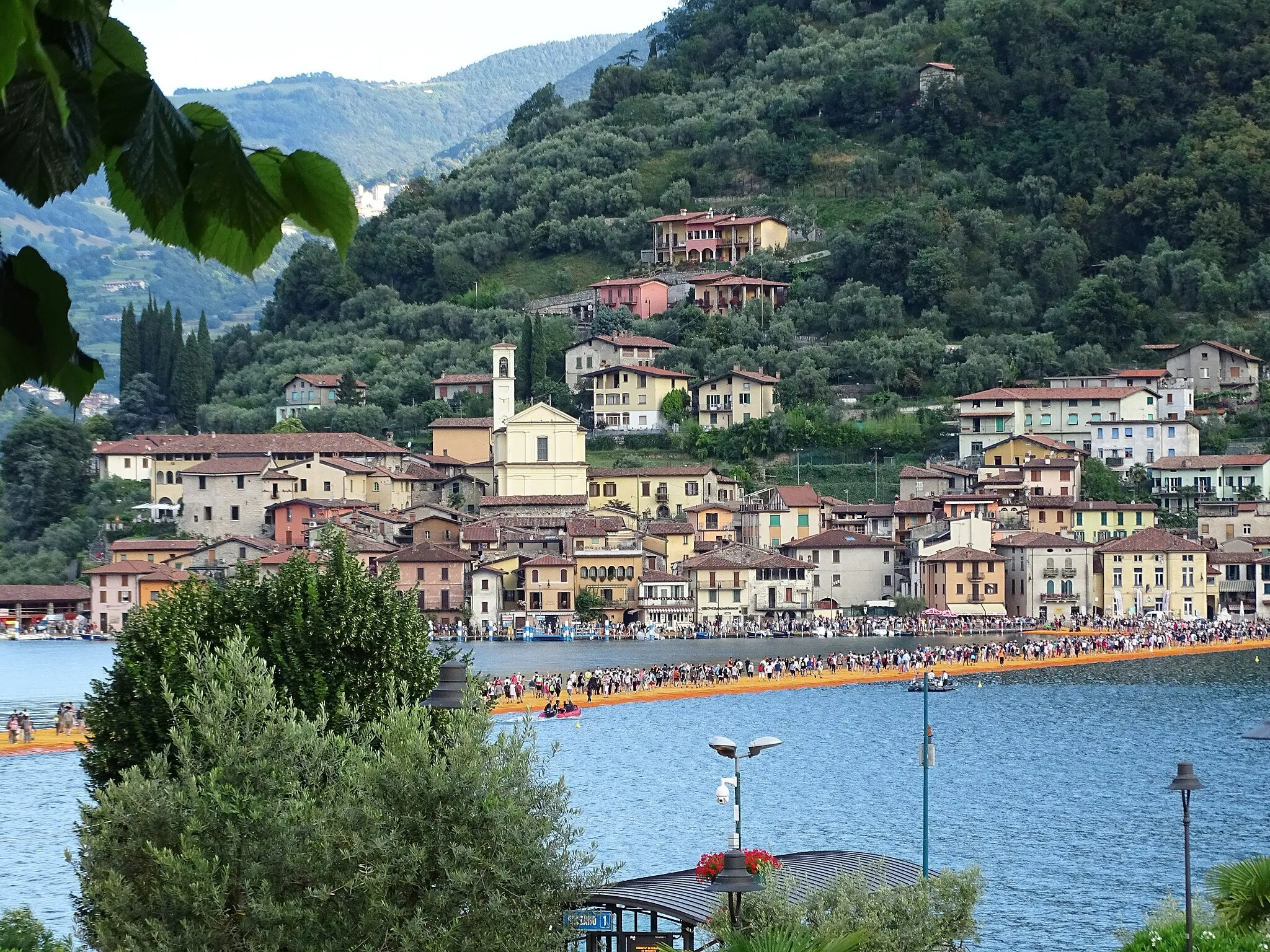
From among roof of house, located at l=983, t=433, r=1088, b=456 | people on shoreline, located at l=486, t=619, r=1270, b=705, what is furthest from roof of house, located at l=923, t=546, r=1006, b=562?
roof of house, located at l=983, t=433, r=1088, b=456

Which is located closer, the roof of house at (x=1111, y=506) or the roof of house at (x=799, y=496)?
the roof of house at (x=1111, y=506)

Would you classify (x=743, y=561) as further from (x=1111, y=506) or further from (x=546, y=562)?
(x=1111, y=506)

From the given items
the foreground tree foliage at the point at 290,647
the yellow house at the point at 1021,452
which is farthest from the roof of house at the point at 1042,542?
the foreground tree foliage at the point at 290,647

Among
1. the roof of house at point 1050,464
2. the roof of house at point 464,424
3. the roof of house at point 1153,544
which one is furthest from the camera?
the roof of house at point 464,424

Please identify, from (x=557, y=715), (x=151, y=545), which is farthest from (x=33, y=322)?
(x=151, y=545)

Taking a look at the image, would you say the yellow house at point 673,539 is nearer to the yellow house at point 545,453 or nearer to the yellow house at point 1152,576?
the yellow house at point 545,453

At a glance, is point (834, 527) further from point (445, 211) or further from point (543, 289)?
point (445, 211)

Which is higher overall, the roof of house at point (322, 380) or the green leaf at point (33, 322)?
the roof of house at point (322, 380)

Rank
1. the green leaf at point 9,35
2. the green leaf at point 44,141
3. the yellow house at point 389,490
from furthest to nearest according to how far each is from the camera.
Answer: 1. the yellow house at point 389,490
2. the green leaf at point 44,141
3. the green leaf at point 9,35
